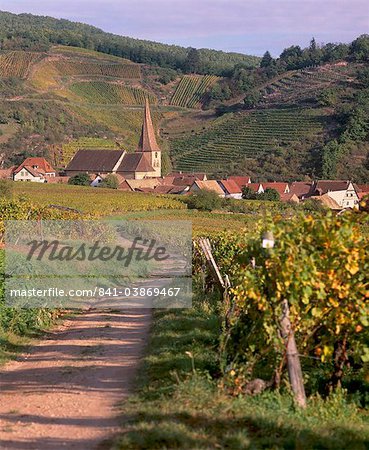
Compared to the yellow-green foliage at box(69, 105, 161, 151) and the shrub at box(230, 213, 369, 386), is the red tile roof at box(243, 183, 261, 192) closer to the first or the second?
the yellow-green foliage at box(69, 105, 161, 151)

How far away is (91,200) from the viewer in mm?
47250

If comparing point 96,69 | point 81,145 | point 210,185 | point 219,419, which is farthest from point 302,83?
point 219,419

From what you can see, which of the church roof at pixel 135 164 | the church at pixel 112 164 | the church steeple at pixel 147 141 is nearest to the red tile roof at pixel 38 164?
the church at pixel 112 164

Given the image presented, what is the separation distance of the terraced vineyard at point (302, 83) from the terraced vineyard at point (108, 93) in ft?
74.9

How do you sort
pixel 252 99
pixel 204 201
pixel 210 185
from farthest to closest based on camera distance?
pixel 252 99 → pixel 210 185 → pixel 204 201

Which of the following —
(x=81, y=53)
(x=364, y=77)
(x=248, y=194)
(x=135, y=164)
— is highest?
(x=81, y=53)

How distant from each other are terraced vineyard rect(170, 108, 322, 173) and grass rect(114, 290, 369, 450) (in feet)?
279

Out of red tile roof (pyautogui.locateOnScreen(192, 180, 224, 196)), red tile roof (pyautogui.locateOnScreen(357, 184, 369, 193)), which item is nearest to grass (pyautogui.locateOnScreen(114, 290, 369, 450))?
red tile roof (pyautogui.locateOnScreen(192, 180, 224, 196))

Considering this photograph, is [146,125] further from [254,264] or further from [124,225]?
[254,264]

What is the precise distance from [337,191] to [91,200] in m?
31.9

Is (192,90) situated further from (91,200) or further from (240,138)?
(91,200)

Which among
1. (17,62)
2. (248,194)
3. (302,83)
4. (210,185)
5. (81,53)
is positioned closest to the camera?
(248,194)

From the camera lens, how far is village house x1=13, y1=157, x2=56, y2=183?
75.6 meters

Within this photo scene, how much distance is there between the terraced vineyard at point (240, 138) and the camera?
9731 centimetres
